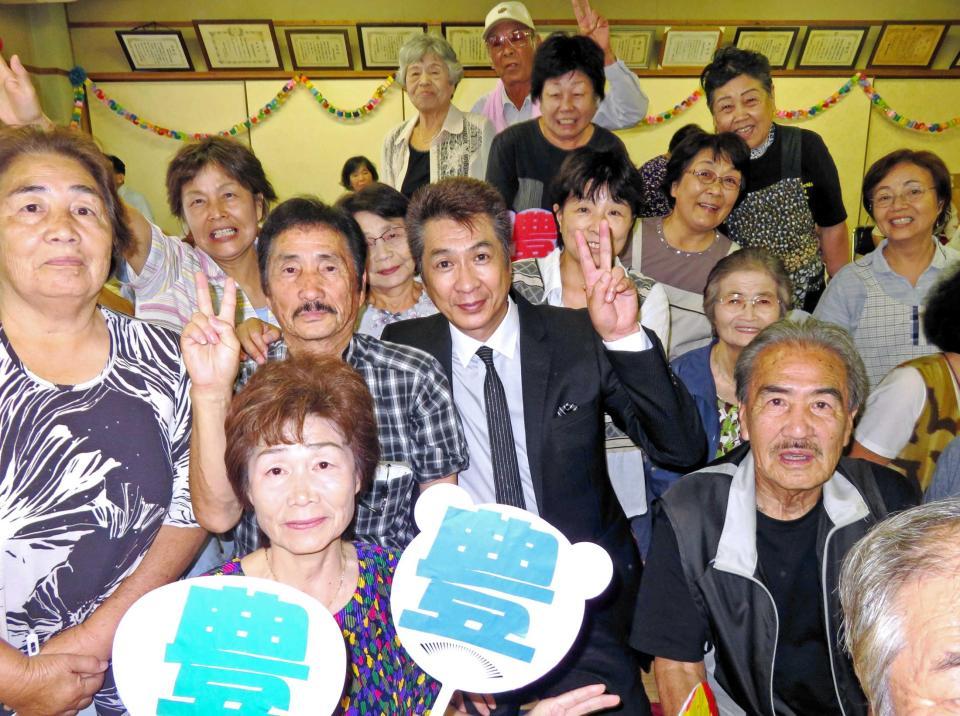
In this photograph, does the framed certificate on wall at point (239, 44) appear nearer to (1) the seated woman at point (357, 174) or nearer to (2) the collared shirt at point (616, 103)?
(1) the seated woman at point (357, 174)

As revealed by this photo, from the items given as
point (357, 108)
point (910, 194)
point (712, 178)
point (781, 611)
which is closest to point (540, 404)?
point (781, 611)

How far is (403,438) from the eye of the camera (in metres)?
1.68

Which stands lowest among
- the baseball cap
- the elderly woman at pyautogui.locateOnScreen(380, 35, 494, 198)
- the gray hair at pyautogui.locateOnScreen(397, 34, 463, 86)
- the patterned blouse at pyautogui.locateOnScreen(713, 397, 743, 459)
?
the patterned blouse at pyautogui.locateOnScreen(713, 397, 743, 459)

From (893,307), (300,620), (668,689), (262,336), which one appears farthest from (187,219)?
(893,307)

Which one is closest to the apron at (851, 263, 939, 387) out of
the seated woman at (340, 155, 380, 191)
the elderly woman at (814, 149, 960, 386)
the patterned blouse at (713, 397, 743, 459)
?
the elderly woman at (814, 149, 960, 386)

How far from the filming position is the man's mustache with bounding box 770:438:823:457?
1.53 m

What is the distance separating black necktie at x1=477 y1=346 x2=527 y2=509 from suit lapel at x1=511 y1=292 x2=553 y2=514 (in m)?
0.04

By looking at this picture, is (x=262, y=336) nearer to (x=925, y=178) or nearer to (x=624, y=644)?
(x=624, y=644)

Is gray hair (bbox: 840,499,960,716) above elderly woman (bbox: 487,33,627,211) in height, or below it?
below

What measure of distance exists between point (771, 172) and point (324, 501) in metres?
2.48

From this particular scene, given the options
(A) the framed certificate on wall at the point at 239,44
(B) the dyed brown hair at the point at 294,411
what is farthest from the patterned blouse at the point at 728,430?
(A) the framed certificate on wall at the point at 239,44

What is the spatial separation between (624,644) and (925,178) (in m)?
2.04

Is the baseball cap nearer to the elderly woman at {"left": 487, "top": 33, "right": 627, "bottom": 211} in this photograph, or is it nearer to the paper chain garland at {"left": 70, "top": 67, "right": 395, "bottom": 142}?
the elderly woman at {"left": 487, "top": 33, "right": 627, "bottom": 211}

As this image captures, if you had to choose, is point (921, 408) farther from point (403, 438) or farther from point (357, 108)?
point (357, 108)
